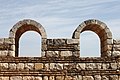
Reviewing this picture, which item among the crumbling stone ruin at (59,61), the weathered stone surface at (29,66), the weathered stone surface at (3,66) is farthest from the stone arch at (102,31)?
the weathered stone surface at (3,66)

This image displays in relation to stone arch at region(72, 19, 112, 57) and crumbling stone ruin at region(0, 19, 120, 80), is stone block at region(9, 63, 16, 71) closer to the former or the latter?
→ crumbling stone ruin at region(0, 19, 120, 80)

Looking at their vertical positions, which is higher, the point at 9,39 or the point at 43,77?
the point at 9,39

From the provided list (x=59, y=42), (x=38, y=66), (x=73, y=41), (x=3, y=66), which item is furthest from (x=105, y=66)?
(x=3, y=66)

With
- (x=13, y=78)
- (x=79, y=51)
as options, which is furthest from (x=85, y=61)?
(x=13, y=78)

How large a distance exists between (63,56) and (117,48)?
1.88 meters

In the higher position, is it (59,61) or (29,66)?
(59,61)

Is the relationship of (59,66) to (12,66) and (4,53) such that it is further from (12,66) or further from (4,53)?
(4,53)

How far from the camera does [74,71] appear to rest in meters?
9.15

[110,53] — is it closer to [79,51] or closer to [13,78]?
[79,51]

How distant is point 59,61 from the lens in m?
9.11

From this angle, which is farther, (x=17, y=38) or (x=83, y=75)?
(x=17, y=38)

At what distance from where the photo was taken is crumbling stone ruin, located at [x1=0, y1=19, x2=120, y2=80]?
9070mm

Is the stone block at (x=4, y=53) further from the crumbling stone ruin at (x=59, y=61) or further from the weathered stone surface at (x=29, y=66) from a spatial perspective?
the weathered stone surface at (x=29, y=66)

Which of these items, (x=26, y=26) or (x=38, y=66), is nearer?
(x=38, y=66)
